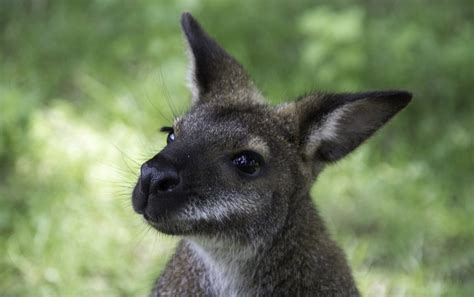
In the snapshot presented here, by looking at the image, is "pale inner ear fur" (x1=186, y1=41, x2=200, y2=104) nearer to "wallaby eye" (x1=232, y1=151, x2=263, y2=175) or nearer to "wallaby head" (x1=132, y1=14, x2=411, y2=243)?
"wallaby head" (x1=132, y1=14, x2=411, y2=243)

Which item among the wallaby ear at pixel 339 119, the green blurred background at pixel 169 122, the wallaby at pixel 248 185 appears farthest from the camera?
the green blurred background at pixel 169 122

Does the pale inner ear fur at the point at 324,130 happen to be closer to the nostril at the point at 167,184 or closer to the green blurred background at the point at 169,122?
the nostril at the point at 167,184

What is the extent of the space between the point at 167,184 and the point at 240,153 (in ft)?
1.56

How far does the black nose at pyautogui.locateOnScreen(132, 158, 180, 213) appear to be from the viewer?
407 centimetres

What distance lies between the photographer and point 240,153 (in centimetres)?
438

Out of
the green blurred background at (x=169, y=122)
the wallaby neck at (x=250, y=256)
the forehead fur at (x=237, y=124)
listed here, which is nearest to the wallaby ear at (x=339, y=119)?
the forehead fur at (x=237, y=124)

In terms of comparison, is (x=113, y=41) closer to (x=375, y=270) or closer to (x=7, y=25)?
(x=7, y=25)

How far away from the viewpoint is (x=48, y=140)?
24.0ft

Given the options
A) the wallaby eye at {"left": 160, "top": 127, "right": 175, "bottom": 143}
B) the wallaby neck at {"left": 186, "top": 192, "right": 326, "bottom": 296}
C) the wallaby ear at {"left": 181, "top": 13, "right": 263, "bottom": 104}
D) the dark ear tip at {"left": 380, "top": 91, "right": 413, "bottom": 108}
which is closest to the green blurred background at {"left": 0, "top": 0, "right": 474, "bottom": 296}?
the wallaby eye at {"left": 160, "top": 127, "right": 175, "bottom": 143}

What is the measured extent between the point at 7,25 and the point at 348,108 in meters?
5.73

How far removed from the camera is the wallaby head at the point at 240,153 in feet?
13.6

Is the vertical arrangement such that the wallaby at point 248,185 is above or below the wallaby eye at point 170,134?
below

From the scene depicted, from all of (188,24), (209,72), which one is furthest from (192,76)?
(188,24)

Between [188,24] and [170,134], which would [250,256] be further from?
[188,24]
